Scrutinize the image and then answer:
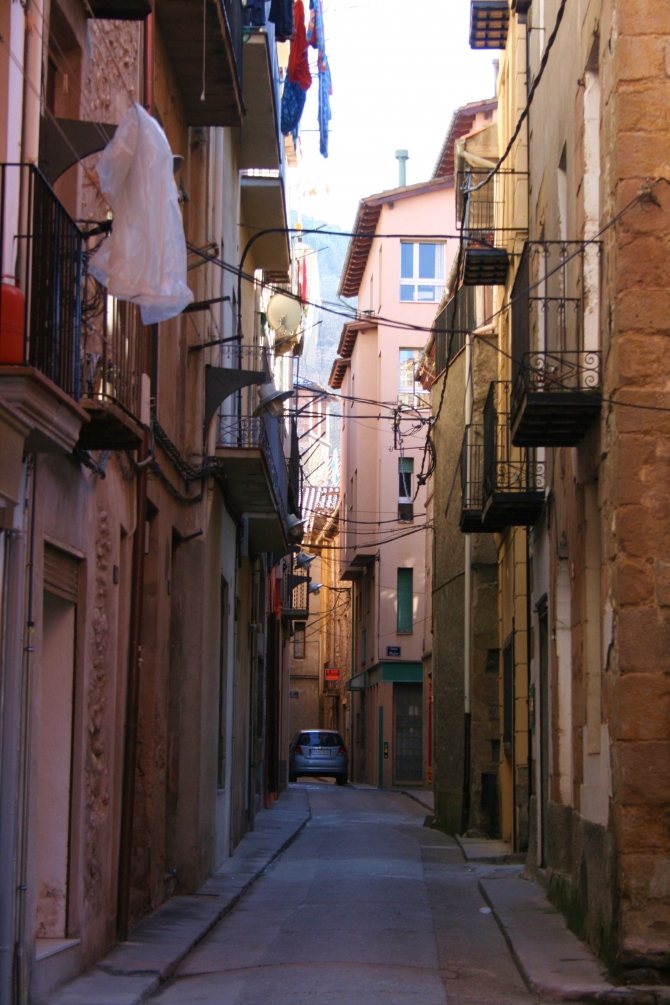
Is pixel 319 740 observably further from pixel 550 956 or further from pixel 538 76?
pixel 550 956

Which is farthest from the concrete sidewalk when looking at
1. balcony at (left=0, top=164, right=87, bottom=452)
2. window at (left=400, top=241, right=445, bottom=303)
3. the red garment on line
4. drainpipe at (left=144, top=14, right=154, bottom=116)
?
window at (left=400, top=241, right=445, bottom=303)

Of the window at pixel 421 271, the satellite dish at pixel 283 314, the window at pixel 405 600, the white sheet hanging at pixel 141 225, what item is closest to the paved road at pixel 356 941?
the white sheet hanging at pixel 141 225

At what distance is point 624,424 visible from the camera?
8773 mm

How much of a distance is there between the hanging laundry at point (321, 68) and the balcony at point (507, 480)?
3.92m

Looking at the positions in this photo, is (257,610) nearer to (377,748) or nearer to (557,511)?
(557,511)

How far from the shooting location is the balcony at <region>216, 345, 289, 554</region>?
1463 cm

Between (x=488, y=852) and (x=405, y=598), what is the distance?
80.6 feet

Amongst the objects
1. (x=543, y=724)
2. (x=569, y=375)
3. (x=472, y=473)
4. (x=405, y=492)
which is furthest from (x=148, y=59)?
(x=405, y=492)

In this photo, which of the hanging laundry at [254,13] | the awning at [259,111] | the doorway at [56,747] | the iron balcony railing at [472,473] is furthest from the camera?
the iron balcony railing at [472,473]

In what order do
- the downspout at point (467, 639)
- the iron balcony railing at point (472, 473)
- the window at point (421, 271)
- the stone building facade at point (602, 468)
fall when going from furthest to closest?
the window at point (421, 271) → the downspout at point (467, 639) → the iron balcony railing at point (472, 473) → the stone building facade at point (602, 468)

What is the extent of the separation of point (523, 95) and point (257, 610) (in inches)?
410

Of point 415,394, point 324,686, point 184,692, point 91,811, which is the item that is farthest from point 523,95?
point 324,686

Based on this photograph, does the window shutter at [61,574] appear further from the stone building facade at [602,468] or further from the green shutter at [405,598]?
the green shutter at [405,598]

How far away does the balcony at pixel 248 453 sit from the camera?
14.6 metres
